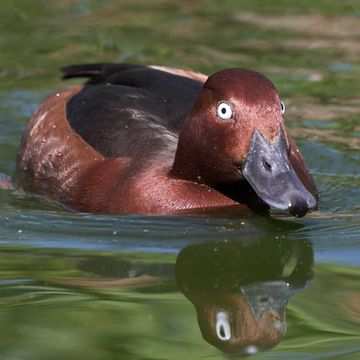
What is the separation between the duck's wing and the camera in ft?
23.1

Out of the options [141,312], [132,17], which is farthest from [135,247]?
[132,17]

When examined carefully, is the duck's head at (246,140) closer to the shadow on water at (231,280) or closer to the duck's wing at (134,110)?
the shadow on water at (231,280)

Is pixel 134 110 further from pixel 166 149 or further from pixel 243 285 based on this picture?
pixel 243 285

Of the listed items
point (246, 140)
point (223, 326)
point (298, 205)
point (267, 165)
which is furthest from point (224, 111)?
point (223, 326)

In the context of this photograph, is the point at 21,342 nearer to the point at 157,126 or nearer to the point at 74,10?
the point at 157,126

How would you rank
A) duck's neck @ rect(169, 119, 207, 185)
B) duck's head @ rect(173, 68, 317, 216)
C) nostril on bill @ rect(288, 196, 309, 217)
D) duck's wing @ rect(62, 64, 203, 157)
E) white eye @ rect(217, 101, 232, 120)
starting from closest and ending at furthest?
nostril on bill @ rect(288, 196, 309, 217), duck's head @ rect(173, 68, 317, 216), white eye @ rect(217, 101, 232, 120), duck's neck @ rect(169, 119, 207, 185), duck's wing @ rect(62, 64, 203, 157)

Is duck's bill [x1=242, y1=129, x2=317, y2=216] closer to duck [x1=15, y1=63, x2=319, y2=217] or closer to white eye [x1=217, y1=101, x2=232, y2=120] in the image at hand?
duck [x1=15, y1=63, x2=319, y2=217]

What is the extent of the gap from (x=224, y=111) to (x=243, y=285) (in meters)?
1.13

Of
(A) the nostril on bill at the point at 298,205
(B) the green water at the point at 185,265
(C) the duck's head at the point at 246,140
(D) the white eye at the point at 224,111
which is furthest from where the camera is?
(D) the white eye at the point at 224,111

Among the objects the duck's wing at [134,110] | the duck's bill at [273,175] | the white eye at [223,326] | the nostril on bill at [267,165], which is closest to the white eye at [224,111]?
the duck's bill at [273,175]

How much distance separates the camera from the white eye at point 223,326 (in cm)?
491

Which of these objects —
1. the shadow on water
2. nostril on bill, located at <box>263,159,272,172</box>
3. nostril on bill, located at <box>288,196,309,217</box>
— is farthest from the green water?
nostril on bill, located at <box>263,159,272,172</box>

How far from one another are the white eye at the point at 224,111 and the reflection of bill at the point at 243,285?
2.33ft

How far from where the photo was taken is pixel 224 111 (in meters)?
6.27
